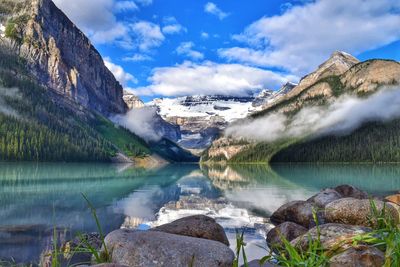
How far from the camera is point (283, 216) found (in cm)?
3397

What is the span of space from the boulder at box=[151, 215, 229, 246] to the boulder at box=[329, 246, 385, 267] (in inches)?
560

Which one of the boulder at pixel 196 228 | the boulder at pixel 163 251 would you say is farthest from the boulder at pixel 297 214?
the boulder at pixel 163 251

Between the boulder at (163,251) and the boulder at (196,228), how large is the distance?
Answer: 29.3ft

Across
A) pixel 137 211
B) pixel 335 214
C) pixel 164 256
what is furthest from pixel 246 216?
pixel 164 256

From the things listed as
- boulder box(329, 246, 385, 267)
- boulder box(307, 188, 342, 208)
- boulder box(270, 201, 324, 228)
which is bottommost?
boulder box(270, 201, 324, 228)

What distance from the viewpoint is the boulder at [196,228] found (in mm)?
21297

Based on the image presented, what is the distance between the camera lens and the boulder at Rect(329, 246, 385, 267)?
704 cm

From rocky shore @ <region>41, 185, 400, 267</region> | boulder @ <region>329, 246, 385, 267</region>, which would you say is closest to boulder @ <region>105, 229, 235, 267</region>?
rocky shore @ <region>41, 185, 400, 267</region>

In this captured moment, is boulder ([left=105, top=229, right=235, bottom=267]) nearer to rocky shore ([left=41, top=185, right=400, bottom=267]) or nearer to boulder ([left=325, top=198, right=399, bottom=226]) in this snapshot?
rocky shore ([left=41, top=185, right=400, bottom=267])

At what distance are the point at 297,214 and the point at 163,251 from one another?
22.6m

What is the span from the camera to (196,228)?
2181 centimetres

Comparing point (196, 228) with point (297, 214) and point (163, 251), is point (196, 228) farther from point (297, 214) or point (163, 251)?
point (297, 214)

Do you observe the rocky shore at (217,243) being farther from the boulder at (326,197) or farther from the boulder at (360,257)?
the boulder at (326,197)

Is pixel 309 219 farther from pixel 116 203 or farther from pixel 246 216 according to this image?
pixel 116 203
